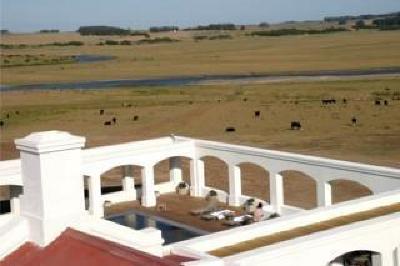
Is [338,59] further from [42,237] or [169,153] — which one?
[42,237]

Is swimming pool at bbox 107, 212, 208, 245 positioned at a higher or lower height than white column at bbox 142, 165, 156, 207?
lower

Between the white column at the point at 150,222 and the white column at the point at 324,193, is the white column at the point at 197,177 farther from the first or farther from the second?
the white column at the point at 324,193

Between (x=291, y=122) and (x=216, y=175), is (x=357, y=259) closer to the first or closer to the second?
(x=216, y=175)

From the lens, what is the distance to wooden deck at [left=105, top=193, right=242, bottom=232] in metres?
29.3

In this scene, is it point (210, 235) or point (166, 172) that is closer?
point (210, 235)

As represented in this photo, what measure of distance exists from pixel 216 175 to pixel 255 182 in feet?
8.87

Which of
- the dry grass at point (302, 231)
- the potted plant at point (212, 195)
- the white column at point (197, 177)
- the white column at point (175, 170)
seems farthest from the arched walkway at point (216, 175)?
the dry grass at point (302, 231)

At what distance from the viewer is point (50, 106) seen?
73.0m

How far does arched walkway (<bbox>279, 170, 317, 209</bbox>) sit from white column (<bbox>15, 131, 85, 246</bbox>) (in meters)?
16.9

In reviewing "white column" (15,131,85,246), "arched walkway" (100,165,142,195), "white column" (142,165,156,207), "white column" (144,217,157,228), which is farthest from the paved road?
"white column" (15,131,85,246)

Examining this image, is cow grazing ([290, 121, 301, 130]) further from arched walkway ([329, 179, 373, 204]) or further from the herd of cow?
arched walkway ([329, 179, 373, 204])

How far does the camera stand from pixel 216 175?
127ft

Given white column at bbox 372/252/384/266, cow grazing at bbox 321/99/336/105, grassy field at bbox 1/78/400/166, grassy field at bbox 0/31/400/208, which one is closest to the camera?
white column at bbox 372/252/384/266

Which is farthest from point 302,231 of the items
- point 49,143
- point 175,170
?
point 175,170
